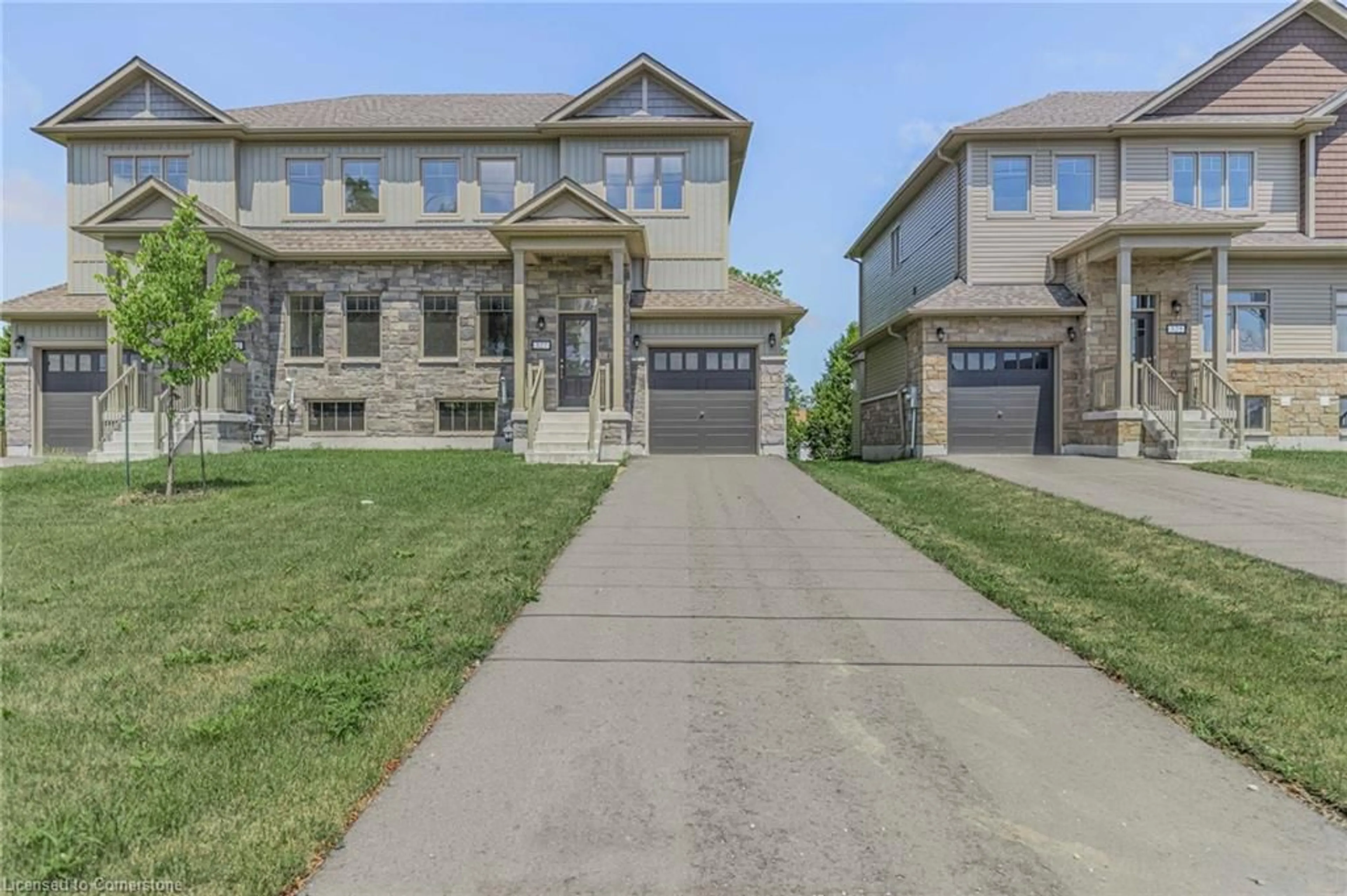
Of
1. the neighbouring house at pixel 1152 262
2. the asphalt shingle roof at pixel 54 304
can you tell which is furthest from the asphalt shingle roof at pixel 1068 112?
the asphalt shingle roof at pixel 54 304

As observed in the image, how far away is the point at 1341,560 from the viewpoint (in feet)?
26.3

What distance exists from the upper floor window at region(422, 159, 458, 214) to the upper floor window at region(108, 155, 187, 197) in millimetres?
5748

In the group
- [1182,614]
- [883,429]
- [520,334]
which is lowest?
[1182,614]

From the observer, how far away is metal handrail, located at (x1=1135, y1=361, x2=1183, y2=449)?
17.3 metres

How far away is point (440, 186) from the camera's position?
70.1 feet

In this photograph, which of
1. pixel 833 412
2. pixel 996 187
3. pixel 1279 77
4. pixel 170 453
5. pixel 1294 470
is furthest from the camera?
pixel 833 412

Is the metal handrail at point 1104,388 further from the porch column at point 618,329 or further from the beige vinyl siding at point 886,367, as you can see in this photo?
the porch column at point 618,329

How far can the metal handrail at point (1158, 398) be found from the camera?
17.3 metres

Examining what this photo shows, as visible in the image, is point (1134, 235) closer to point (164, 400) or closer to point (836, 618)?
point (836, 618)

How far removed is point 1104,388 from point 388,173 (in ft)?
56.5

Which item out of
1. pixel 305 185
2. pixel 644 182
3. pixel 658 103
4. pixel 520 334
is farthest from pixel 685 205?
pixel 305 185

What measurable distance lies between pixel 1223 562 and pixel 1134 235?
38.9 feet

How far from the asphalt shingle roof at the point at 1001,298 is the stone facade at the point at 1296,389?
4.75 m

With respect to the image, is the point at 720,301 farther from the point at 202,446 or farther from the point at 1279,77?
the point at 1279,77
